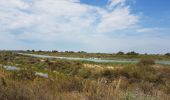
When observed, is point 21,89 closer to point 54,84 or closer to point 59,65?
point 54,84

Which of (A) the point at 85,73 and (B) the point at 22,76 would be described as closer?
(B) the point at 22,76

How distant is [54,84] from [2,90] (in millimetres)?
3240

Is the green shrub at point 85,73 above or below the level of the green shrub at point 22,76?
below

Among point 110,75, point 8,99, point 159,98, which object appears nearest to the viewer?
point 8,99

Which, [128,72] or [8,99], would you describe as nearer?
[8,99]

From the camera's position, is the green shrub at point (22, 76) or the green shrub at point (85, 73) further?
the green shrub at point (85, 73)

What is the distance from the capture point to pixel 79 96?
898 centimetres

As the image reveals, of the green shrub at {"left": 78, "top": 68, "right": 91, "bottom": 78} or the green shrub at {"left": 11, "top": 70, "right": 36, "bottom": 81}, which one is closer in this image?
the green shrub at {"left": 11, "top": 70, "right": 36, "bottom": 81}

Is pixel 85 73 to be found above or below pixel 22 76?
below

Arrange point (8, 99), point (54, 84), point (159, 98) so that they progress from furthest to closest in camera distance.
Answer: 1. point (54, 84)
2. point (159, 98)
3. point (8, 99)

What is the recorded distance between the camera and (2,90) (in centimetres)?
896

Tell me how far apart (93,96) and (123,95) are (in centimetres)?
81

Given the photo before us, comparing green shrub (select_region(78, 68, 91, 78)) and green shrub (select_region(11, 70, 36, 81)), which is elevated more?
green shrub (select_region(11, 70, 36, 81))

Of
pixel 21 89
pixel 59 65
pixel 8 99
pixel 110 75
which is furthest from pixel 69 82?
pixel 59 65
